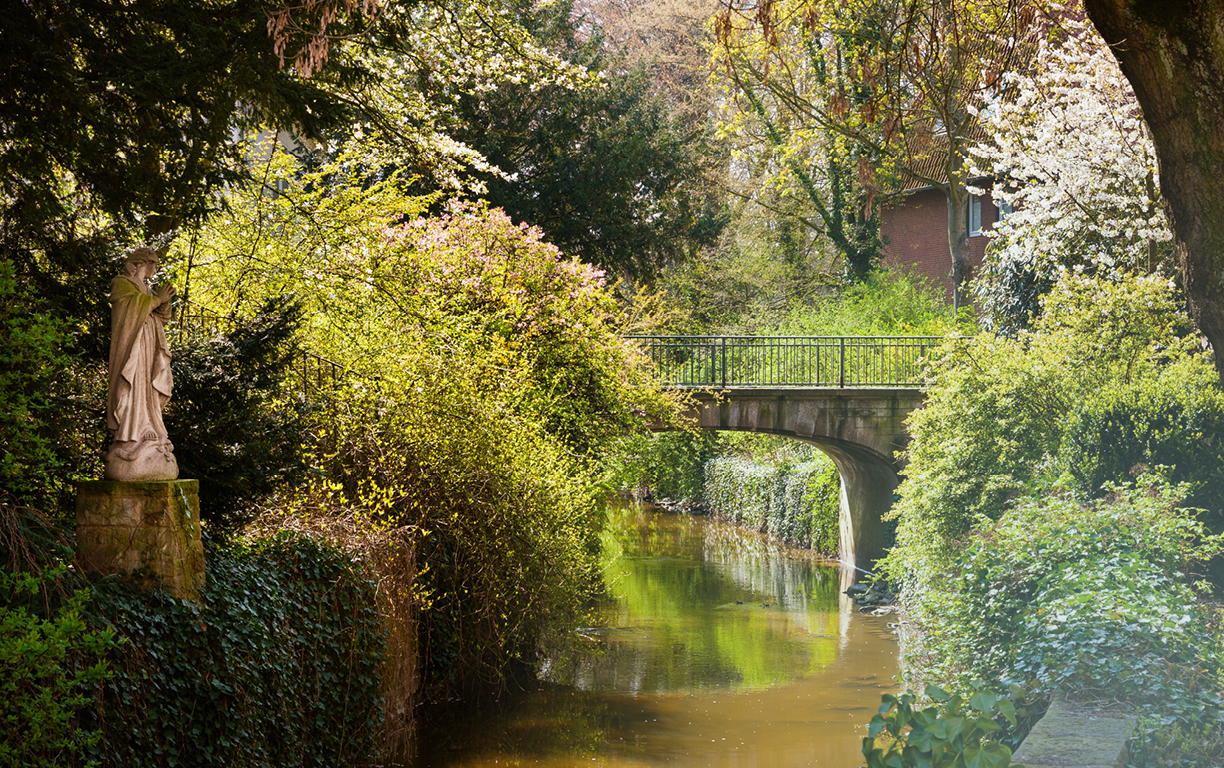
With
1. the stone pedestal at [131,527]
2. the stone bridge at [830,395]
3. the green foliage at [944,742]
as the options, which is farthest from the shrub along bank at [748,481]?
the green foliage at [944,742]

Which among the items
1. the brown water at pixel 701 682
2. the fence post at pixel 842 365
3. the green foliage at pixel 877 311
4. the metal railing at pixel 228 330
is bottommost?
the brown water at pixel 701 682

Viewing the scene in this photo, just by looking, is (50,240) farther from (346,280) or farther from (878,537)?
(878,537)

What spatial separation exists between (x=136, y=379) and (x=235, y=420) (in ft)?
3.80

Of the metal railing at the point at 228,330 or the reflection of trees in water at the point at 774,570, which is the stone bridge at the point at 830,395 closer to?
the reflection of trees in water at the point at 774,570

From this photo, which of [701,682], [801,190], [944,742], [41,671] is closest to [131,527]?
[41,671]

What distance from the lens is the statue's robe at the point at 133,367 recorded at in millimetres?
5883

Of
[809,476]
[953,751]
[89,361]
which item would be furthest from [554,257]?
[809,476]

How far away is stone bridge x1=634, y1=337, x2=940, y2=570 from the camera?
1978 cm

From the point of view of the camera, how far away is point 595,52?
21.1 meters

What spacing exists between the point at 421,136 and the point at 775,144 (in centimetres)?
1962

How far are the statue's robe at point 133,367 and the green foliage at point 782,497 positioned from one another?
18558 mm

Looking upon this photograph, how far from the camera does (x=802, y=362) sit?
20.8 metres

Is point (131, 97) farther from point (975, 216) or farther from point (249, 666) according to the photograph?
point (975, 216)

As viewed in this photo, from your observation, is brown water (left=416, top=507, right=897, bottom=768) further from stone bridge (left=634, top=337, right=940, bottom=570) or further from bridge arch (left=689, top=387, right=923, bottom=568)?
bridge arch (left=689, top=387, right=923, bottom=568)
